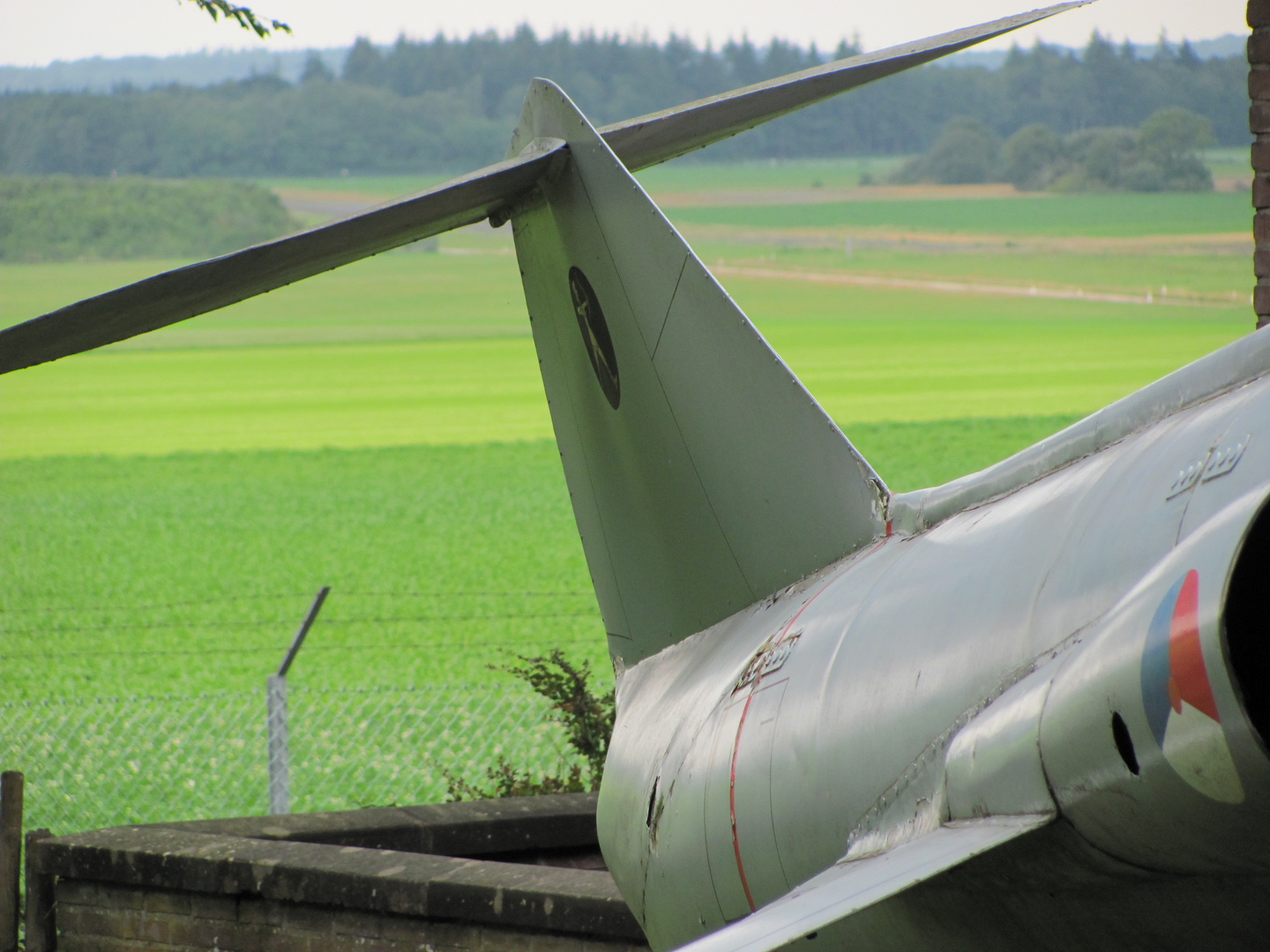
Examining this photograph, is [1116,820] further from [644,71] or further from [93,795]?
[644,71]

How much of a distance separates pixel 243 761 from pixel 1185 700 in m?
11.7

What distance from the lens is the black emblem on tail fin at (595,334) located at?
3557 millimetres

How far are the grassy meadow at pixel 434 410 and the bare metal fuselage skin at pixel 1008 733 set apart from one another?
1009 centimetres

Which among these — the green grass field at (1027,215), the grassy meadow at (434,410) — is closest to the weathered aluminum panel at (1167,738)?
the grassy meadow at (434,410)

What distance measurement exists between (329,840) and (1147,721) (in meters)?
5.07

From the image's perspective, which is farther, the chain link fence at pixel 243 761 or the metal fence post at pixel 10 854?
the chain link fence at pixel 243 761

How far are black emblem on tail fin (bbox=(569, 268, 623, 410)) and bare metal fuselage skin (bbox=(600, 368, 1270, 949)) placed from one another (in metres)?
0.74

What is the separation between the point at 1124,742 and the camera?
145 cm

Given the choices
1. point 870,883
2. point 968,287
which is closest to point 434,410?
point 968,287

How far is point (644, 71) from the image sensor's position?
14450 cm

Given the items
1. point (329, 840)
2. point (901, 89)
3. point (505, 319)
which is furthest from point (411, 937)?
point (901, 89)

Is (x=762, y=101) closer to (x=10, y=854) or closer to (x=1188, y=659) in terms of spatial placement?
(x=1188, y=659)

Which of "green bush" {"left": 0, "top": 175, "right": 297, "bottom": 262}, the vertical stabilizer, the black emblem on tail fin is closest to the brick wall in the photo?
the vertical stabilizer

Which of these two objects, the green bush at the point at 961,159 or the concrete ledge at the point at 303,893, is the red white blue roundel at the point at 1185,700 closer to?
the concrete ledge at the point at 303,893
